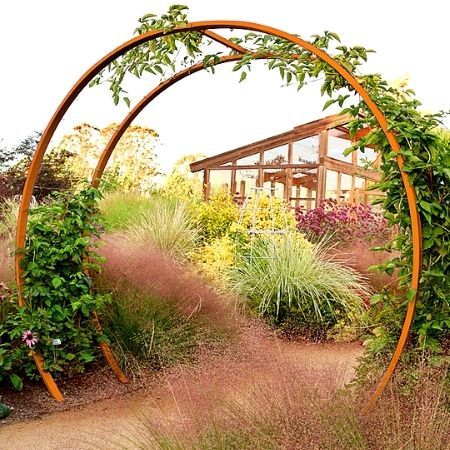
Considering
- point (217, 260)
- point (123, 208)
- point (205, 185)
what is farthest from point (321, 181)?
point (217, 260)

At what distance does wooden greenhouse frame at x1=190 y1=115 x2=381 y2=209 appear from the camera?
1365 centimetres

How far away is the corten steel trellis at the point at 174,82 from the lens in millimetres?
3508

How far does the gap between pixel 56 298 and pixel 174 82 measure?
1766 mm

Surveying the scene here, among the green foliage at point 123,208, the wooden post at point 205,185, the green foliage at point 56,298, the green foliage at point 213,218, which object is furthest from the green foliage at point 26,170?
the green foliage at point 56,298

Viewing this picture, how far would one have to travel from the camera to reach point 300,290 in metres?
6.86

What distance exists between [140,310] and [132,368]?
0.44 meters

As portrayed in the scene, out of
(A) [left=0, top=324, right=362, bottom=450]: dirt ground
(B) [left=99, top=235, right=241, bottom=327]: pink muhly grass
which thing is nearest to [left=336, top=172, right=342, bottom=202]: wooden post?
(A) [left=0, top=324, right=362, bottom=450]: dirt ground

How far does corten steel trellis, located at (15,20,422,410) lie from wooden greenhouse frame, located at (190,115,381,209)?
8860mm

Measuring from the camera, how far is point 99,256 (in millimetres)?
5211

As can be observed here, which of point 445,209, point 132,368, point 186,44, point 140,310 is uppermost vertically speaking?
point 186,44

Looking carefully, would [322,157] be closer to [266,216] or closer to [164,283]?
[266,216]

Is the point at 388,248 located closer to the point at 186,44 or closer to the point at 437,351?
the point at 437,351

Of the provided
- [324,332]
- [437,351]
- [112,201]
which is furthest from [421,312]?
[112,201]

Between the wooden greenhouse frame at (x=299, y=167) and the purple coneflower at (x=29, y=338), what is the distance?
29.8ft
